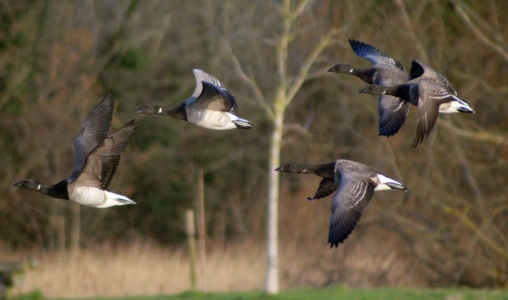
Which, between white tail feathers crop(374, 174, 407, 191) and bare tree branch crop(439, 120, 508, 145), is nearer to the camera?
white tail feathers crop(374, 174, 407, 191)

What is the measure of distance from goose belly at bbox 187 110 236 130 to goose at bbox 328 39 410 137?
1377 millimetres

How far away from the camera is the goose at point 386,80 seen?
9.43 m

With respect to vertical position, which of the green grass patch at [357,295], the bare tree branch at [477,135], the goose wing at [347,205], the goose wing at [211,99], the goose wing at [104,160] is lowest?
the green grass patch at [357,295]

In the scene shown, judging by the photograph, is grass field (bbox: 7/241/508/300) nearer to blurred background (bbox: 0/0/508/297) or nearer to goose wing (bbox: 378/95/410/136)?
blurred background (bbox: 0/0/508/297)

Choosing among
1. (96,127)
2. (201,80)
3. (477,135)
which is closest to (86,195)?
(96,127)

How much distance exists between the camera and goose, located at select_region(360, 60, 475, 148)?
835 centimetres

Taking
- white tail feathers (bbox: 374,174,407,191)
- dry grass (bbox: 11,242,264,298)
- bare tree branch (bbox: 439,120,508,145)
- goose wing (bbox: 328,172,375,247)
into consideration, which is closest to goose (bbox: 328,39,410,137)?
white tail feathers (bbox: 374,174,407,191)

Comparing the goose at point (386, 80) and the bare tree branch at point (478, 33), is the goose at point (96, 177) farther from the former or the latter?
the bare tree branch at point (478, 33)

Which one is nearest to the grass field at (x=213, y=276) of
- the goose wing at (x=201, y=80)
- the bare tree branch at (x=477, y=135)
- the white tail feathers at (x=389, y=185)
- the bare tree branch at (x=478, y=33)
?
the bare tree branch at (x=477, y=135)

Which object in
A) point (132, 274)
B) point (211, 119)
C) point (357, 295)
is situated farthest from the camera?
point (132, 274)

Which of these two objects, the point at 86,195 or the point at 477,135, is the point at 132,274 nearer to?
the point at 477,135

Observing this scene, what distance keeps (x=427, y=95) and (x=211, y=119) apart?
2.22 m

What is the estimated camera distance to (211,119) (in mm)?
9555

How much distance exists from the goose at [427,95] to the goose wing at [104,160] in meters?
2.17
